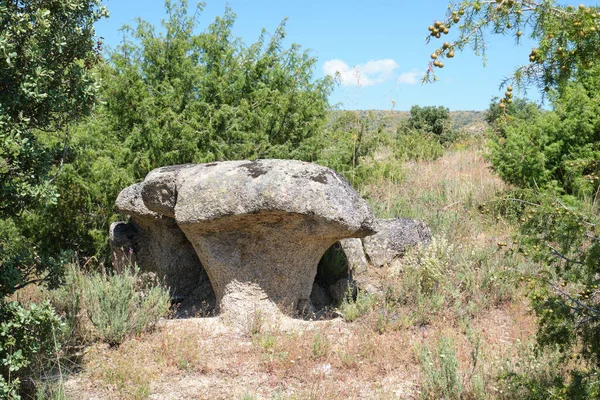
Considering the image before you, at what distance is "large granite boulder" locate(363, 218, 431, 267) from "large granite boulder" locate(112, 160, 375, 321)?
140 centimetres

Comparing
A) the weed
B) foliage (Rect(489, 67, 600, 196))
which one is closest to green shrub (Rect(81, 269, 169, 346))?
the weed

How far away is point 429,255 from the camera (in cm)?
772

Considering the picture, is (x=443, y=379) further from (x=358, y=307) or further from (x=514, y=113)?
(x=514, y=113)

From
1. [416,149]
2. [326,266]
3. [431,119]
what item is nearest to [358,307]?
[326,266]

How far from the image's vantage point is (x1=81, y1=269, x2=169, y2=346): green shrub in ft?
19.6

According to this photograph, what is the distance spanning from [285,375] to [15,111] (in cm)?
305

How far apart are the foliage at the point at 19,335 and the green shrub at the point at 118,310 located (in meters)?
0.95

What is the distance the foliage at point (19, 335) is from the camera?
4.56 metres

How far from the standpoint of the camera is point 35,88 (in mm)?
4570

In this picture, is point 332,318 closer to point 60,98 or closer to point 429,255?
point 429,255

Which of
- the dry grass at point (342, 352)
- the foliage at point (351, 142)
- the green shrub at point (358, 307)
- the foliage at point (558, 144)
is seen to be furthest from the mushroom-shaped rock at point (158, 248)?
the foliage at point (558, 144)

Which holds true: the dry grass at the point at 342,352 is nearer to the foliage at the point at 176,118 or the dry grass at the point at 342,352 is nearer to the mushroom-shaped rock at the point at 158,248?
the mushroom-shaped rock at the point at 158,248

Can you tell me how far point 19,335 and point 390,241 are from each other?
479 centimetres

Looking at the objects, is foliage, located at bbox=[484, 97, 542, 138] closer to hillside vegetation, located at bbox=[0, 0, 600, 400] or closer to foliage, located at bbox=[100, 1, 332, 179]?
hillside vegetation, located at bbox=[0, 0, 600, 400]
